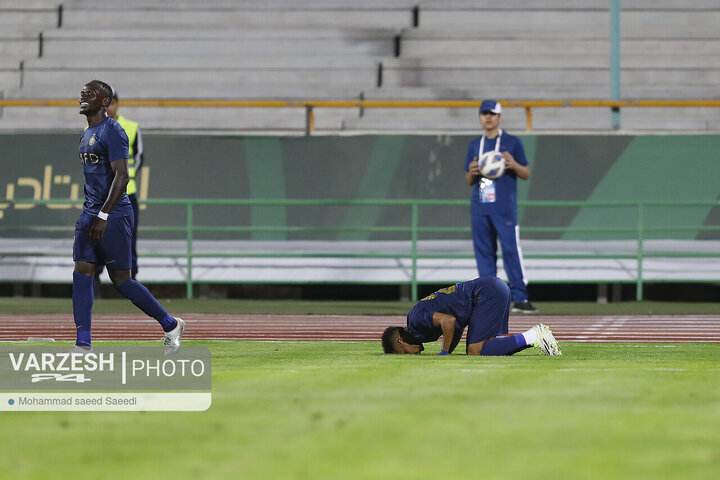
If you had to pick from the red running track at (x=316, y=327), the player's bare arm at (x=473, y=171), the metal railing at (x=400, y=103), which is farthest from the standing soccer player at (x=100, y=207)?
the metal railing at (x=400, y=103)

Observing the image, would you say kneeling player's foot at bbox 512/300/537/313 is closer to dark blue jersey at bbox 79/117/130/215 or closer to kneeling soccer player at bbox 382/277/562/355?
kneeling soccer player at bbox 382/277/562/355

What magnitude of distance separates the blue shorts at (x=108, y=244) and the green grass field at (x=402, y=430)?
118 centimetres

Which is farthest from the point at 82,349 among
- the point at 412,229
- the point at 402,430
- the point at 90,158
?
the point at 412,229

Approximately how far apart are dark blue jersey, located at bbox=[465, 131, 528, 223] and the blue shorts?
5415 millimetres

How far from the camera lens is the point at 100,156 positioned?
7.09m

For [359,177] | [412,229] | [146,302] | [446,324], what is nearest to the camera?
[146,302]

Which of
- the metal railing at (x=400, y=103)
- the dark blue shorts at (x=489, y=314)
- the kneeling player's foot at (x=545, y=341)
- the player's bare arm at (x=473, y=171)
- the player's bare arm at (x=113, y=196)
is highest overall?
the metal railing at (x=400, y=103)

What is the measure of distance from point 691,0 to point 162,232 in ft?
34.7

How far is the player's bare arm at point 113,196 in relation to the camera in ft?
22.9

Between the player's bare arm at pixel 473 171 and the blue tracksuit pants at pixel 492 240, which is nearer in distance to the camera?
the player's bare arm at pixel 473 171

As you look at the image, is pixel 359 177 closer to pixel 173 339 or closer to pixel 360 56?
pixel 360 56

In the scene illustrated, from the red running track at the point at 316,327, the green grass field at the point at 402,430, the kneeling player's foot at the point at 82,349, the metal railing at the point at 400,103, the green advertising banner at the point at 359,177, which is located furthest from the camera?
the metal railing at the point at 400,103

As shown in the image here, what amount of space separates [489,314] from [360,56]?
44.3ft

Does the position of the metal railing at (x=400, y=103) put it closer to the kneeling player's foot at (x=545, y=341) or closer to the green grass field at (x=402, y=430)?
the kneeling player's foot at (x=545, y=341)
